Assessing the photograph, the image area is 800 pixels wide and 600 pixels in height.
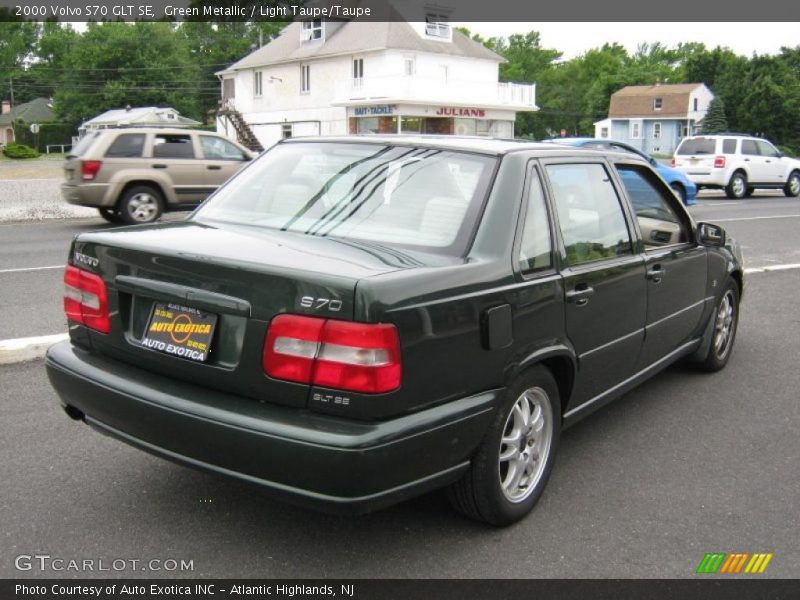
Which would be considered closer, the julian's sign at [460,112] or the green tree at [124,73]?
the julian's sign at [460,112]

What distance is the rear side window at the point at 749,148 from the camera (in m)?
25.0

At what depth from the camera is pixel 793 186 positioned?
26734 millimetres

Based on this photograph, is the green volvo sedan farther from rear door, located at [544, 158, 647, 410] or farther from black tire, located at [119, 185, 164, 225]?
black tire, located at [119, 185, 164, 225]

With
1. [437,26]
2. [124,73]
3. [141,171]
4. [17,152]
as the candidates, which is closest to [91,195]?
[141,171]

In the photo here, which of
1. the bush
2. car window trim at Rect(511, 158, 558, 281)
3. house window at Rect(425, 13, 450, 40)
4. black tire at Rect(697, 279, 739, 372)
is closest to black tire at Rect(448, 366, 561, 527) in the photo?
car window trim at Rect(511, 158, 558, 281)

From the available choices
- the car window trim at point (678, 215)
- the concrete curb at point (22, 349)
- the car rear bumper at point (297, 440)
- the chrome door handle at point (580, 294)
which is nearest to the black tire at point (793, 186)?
the car window trim at point (678, 215)

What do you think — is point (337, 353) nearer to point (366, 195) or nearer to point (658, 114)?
point (366, 195)

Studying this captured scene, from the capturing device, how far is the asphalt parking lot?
3254 millimetres

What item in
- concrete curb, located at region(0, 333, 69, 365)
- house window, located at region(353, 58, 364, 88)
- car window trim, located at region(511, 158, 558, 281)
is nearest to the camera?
car window trim, located at region(511, 158, 558, 281)

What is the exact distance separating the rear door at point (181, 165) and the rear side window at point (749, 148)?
17.2m

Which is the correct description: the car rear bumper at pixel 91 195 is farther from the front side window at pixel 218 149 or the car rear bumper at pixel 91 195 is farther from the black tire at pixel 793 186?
the black tire at pixel 793 186

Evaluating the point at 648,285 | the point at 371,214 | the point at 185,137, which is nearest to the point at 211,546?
the point at 371,214

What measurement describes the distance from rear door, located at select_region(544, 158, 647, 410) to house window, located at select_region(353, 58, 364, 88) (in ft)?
155

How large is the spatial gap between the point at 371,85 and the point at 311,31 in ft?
24.7
